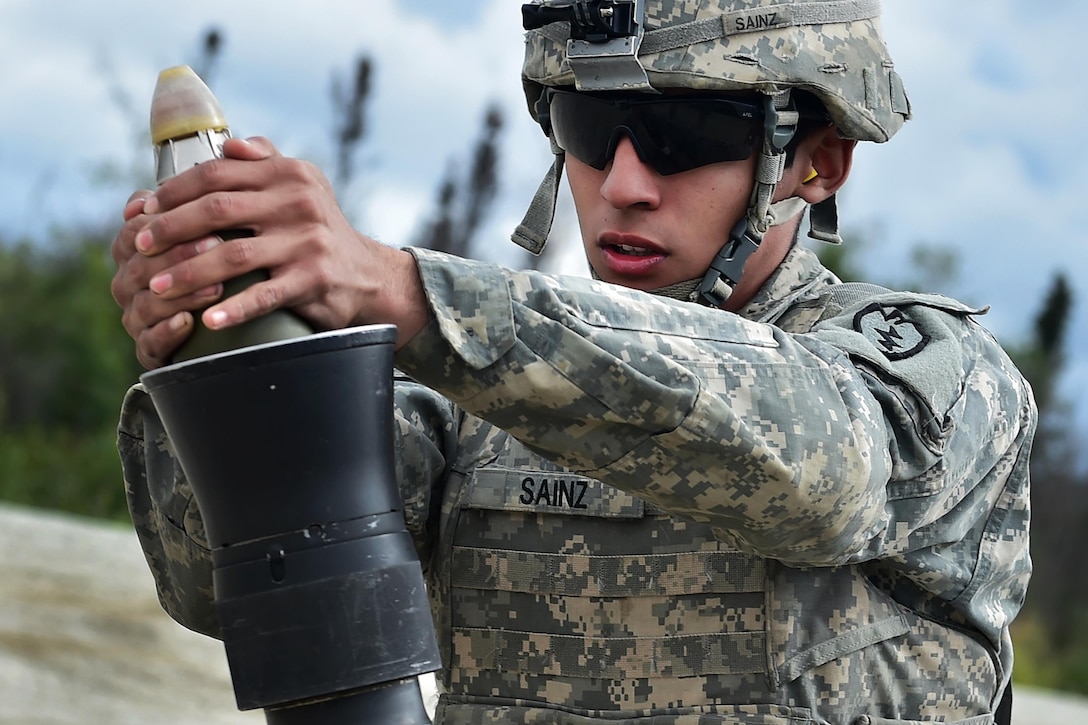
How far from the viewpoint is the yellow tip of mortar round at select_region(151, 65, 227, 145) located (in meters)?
2.18

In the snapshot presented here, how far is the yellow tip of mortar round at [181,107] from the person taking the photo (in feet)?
7.14

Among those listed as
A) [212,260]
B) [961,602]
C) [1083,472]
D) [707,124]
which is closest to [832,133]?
[707,124]

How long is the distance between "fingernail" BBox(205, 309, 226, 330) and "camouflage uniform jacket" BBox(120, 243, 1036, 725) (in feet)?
1.11

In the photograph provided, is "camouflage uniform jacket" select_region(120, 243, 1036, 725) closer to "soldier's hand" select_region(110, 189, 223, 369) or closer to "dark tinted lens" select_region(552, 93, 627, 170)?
"soldier's hand" select_region(110, 189, 223, 369)

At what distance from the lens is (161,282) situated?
2.05 m

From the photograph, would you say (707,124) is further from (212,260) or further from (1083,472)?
(1083,472)

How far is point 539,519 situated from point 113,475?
16315 mm

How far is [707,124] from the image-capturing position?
347 centimetres

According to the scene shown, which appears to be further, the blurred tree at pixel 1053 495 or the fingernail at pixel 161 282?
the blurred tree at pixel 1053 495

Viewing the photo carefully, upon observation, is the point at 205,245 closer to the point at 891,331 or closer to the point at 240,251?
the point at 240,251

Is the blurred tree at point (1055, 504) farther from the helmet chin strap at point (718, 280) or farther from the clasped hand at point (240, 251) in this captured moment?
the clasped hand at point (240, 251)

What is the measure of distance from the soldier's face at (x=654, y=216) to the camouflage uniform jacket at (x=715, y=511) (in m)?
0.24

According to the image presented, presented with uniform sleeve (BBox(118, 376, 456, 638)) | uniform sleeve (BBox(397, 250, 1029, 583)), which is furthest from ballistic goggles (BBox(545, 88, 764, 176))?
uniform sleeve (BBox(397, 250, 1029, 583))

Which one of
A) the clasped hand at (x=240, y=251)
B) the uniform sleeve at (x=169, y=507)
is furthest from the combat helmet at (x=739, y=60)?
the clasped hand at (x=240, y=251)
